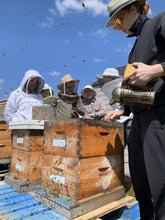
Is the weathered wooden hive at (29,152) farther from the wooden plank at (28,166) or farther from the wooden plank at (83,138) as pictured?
the wooden plank at (83,138)

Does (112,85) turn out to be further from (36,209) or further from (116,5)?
(36,209)

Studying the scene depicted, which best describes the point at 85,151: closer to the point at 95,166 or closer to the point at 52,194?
the point at 95,166

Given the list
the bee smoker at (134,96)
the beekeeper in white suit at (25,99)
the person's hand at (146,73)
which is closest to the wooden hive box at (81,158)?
the bee smoker at (134,96)

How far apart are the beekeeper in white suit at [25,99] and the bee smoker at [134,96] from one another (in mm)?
2132

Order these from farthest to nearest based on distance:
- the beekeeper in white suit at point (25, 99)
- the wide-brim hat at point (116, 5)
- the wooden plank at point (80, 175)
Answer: the beekeeper in white suit at point (25, 99) < the wooden plank at point (80, 175) < the wide-brim hat at point (116, 5)

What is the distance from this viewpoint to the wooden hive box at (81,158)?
1.54 meters

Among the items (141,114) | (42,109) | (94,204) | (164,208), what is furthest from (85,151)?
(42,109)

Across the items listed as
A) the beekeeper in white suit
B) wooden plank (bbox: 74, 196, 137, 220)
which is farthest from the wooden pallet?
the beekeeper in white suit

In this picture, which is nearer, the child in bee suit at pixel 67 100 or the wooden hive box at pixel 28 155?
the wooden hive box at pixel 28 155

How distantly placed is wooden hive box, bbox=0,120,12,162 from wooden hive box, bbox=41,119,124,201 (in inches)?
59.4

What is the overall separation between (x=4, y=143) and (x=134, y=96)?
2.64 meters

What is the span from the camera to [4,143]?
310 cm

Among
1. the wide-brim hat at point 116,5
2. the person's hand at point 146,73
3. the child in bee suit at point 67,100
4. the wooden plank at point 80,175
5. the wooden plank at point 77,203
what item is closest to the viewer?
the person's hand at point 146,73

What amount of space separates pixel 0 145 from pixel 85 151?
2075mm
